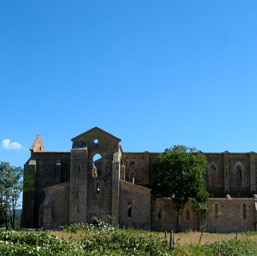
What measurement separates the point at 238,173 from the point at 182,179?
11018 mm

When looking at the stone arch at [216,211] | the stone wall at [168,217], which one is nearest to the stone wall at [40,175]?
the stone wall at [168,217]

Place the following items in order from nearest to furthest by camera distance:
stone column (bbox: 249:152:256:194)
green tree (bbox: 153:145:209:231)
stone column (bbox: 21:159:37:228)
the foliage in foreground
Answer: the foliage in foreground < green tree (bbox: 153:145:209:231) < stone column (bbox: 21:159:37:228) < stone column (bbox: 249:152:256:194)

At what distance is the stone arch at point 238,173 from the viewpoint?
5697cm

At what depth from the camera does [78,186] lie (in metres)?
49.9

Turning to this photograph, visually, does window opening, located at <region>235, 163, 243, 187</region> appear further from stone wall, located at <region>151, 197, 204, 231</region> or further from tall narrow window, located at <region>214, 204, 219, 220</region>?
stone wall, located at <region>151, 197, 204, 231</region>

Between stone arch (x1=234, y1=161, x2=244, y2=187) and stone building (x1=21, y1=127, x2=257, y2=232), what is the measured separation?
1354 mm

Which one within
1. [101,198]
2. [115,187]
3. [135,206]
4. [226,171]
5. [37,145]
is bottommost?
[135,206]

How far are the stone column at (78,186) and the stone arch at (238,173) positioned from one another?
1805cm

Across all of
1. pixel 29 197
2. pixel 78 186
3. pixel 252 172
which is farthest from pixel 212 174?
pixel 29 197

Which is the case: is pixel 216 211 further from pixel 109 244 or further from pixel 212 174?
pixel 109 244

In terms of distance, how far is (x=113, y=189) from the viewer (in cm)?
4950

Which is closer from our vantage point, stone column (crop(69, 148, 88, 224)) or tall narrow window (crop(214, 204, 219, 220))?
stone column (crop(69, 148, 88, 224))

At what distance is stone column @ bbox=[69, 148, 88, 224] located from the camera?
49.3m

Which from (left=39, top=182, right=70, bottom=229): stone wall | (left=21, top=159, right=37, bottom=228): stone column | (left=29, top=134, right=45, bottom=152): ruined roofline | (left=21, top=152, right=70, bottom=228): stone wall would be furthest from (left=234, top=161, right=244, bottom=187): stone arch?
(left=29, top=134, right=45, bottom=152): ruined roofline
